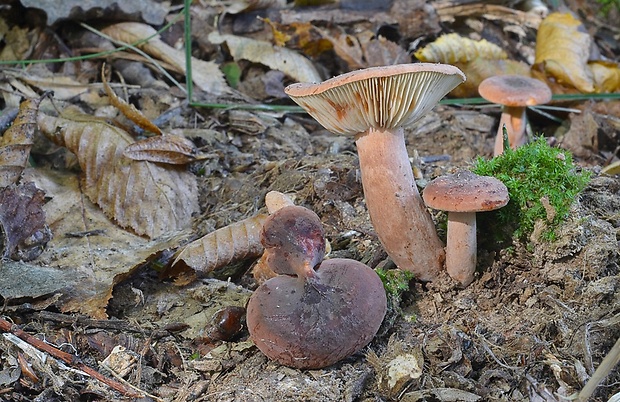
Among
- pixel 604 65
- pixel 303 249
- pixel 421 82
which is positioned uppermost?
pixel 421 82

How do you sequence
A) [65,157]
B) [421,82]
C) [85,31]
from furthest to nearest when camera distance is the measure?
[85,31] → [65,157] → [421,82]

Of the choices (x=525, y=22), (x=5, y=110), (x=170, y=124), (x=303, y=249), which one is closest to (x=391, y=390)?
(x=303, y=249)

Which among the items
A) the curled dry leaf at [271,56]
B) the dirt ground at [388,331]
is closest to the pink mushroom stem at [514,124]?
the dirt ground at [388,331]

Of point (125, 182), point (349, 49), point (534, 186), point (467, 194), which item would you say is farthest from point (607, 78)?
point (125, 182)

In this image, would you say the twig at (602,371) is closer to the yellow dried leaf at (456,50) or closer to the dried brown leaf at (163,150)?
the dried brown leaf at (163,150)

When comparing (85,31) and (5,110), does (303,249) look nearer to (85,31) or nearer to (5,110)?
(5,110)

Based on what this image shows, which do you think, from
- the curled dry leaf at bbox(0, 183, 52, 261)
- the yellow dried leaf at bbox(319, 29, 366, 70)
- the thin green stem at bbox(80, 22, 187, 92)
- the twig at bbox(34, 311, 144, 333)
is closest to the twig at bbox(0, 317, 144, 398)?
the twig at bbox(34, 311, 144, 333)
